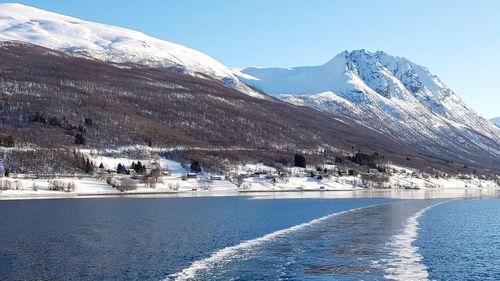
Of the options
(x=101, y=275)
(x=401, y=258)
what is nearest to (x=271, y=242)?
(x=401, y=258)

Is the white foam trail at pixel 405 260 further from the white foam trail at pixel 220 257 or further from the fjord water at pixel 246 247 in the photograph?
the white foam trail at pixel 220 257

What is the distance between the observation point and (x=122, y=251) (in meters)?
55.5

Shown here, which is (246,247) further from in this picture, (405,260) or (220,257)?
(405,260)

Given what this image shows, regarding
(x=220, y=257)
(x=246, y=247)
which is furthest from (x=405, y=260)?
(x=220, y=257)

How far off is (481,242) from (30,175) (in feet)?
487

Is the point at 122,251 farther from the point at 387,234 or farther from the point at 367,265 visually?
the point at 387,234

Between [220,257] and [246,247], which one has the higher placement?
[246,247]

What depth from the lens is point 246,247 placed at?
5831 cm

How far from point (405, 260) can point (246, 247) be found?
15.6 meters

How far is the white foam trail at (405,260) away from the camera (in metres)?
44.1

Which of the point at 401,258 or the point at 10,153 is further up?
the point at 10,153

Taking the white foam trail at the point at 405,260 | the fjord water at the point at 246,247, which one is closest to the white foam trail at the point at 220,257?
the fjord water at the point at 246,247

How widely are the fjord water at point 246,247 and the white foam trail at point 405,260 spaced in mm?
87

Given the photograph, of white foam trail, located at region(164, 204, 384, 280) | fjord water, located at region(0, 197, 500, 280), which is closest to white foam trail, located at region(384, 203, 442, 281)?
fjord water, located at region(0, 197, 500, 280)
